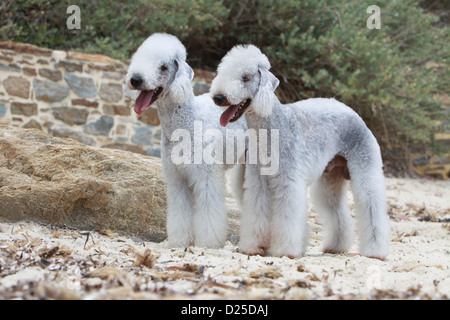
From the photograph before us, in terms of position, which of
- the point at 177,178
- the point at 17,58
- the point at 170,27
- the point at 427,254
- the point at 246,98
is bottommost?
the point at 427,254

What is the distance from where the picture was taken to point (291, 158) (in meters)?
3.99

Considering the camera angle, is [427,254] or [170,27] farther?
[170,27]

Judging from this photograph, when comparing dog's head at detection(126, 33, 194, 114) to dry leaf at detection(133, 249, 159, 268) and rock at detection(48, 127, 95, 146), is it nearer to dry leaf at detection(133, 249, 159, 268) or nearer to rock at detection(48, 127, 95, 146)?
dry leaf at detection(133, 249, 159, 268)

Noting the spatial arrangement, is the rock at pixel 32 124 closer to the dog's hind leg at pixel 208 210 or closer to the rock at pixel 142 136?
the rock at pixel 142 136

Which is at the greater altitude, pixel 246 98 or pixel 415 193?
pixel 246 98

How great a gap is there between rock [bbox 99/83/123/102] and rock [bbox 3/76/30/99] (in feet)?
3.36

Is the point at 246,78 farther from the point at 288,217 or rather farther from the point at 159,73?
the point at 288,217

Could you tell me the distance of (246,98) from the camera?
3.89m

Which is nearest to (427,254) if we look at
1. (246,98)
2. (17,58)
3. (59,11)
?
(246,98)

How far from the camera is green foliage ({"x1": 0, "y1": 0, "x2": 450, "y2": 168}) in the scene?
28.6ft

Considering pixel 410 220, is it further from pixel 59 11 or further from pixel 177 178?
pixel 59 11

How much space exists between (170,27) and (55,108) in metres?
2.60

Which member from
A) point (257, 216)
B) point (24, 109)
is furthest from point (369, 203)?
point (24, 109)

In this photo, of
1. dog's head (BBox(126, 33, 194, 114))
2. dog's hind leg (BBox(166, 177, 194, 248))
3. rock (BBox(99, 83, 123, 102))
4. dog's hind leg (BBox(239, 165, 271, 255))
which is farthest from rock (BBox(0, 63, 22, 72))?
dog's hind leg (BBox(239, 165, 271, 255))
